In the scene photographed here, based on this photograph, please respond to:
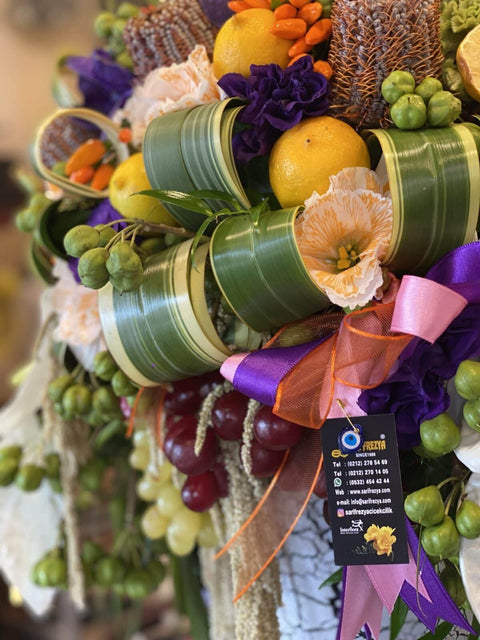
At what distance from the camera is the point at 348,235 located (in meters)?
0.62

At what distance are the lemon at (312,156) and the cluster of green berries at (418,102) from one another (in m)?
0.05

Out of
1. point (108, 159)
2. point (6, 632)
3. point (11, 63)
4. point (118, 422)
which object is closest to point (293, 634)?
point (118, 422)

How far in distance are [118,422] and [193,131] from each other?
471 millimetres

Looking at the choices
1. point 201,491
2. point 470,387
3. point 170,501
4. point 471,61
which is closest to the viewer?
point 470,387

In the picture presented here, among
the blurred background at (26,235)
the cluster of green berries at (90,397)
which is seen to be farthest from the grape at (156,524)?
the blurred background at (26,235)

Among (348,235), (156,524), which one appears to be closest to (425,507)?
(348,235)

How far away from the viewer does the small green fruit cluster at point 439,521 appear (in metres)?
0.56

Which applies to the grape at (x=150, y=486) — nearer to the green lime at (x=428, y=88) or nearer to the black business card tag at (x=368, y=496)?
the black business card tag at (x=368, y=496)

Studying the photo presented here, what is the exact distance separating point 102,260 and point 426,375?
13.1 inches

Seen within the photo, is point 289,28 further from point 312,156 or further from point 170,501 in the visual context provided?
point 170,501

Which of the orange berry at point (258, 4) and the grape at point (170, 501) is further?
the grape at point (170, 501)

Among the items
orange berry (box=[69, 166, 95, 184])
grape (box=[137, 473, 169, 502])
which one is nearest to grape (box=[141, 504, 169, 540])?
grape (box=[137, 473, 169, 502])

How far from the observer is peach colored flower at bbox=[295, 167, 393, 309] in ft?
1.90

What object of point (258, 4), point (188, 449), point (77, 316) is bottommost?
point (188, 449)
